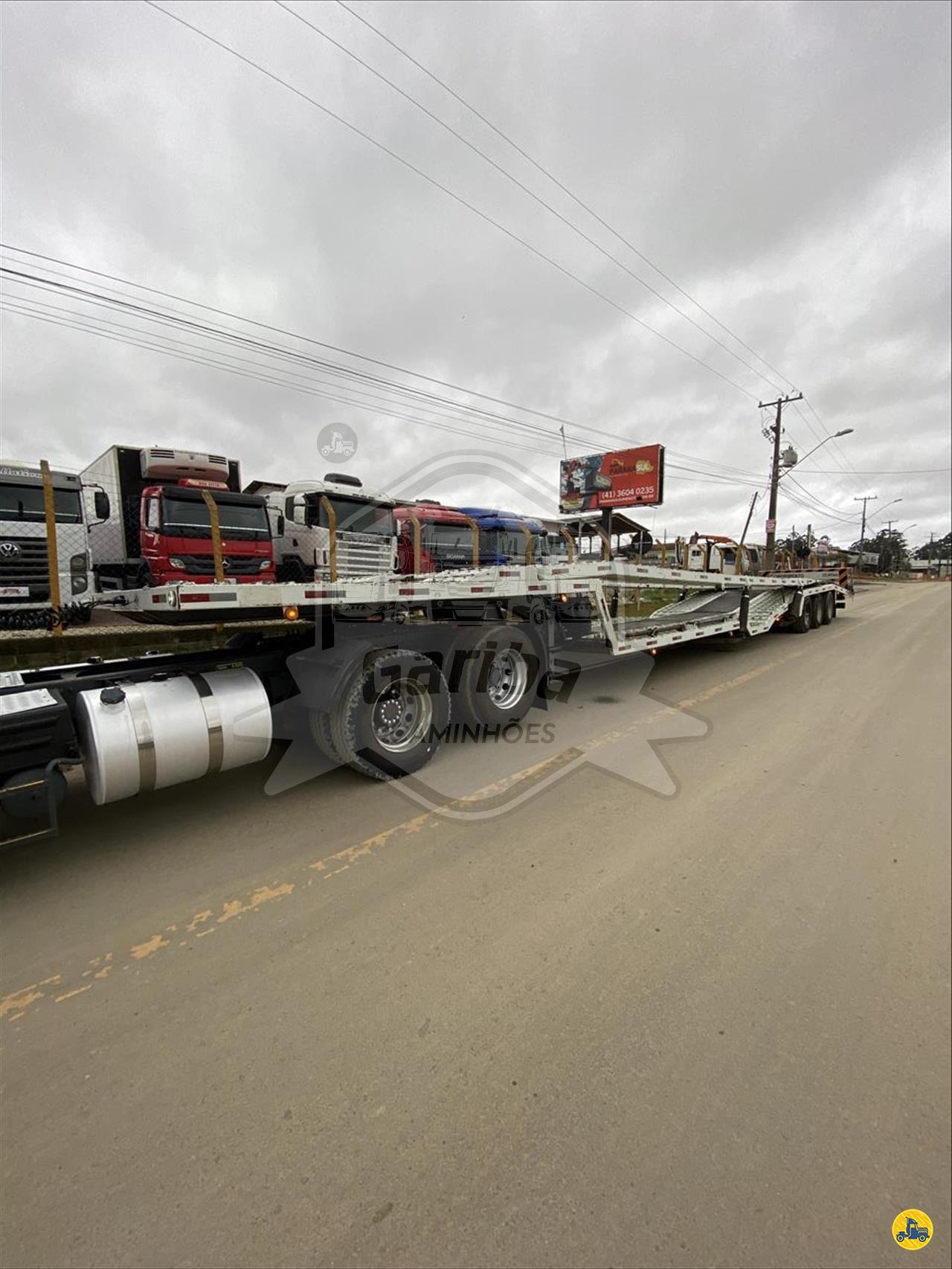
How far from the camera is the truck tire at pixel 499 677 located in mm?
4984

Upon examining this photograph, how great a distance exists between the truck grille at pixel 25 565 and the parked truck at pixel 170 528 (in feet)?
3.59

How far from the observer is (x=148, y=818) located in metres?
3.61

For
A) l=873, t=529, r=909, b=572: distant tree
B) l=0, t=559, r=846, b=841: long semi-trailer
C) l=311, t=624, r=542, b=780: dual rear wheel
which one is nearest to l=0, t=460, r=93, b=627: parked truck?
l=0, t=559, r=846, b=841: long semi-trailer

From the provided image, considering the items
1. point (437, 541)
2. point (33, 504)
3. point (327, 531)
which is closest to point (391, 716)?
point (33, 504)

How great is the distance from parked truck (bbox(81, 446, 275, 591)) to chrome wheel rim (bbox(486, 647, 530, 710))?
5.91m

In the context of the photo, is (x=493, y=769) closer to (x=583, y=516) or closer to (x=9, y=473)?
(x=9, y=473)

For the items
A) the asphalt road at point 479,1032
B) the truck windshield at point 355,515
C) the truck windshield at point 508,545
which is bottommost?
the asphalt road at point 479,1032

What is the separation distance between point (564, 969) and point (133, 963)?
1.83m

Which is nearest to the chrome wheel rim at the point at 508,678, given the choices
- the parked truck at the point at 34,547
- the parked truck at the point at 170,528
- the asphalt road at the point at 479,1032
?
the asphalt road at the point at 479,1032

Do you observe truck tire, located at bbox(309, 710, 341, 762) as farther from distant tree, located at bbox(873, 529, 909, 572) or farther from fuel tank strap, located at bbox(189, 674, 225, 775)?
distant tree, located at bbox(873, 529, 909, 572)

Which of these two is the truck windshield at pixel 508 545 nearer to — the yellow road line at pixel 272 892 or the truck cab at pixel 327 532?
the truck cab at pixel 327 532

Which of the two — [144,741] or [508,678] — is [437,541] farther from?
[144,741]

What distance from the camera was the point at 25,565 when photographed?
7.71 metres

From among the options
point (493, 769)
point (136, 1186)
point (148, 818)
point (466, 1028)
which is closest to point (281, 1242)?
point (136, 1186)
